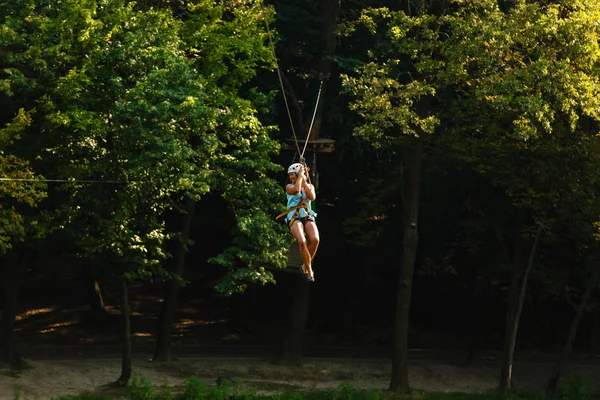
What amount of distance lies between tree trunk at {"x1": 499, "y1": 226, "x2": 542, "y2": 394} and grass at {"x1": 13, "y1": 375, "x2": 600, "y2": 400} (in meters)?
0.70

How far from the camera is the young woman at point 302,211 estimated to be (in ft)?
68.5

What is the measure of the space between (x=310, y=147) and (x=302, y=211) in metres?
11.9

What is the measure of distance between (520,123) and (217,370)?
12.3 m

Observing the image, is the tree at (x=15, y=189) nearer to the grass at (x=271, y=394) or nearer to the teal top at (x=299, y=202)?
the grass at (x=271, y=394)

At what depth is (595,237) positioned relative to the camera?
3108 cm

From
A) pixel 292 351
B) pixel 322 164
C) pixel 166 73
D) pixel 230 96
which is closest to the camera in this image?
pixel 166 73

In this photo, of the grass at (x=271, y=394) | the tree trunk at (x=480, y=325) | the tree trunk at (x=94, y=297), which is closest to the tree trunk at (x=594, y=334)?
the tree trunk at (x=480, y=325)

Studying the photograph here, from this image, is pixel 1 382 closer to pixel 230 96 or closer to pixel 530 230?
pixel 230 96

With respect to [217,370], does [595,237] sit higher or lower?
higher

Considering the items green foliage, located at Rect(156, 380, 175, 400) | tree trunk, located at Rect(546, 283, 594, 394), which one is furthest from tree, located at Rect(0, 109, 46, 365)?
tree trunk, located at Rect(546, 283, 594, 394)

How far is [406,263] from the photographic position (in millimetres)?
33625

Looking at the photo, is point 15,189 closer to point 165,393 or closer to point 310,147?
point 165,393

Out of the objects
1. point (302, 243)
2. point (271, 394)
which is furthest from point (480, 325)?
point (302, 243)

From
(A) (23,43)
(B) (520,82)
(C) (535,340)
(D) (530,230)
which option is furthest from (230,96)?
(C) (535,340)
